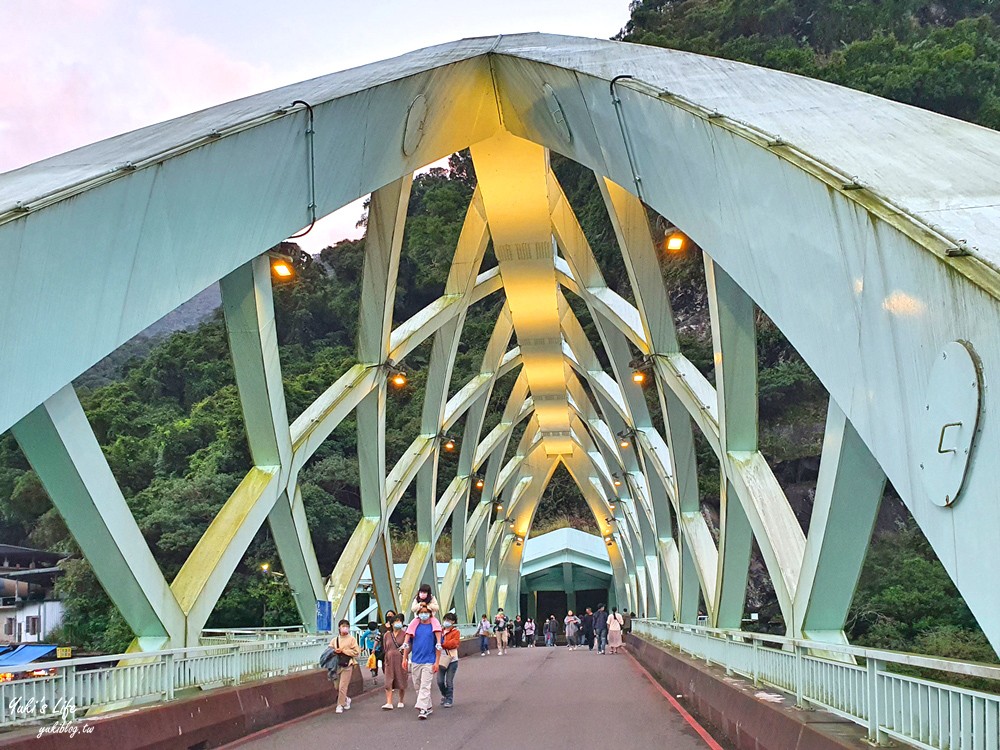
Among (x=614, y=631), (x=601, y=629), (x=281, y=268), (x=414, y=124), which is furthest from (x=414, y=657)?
(x=614, y=631)

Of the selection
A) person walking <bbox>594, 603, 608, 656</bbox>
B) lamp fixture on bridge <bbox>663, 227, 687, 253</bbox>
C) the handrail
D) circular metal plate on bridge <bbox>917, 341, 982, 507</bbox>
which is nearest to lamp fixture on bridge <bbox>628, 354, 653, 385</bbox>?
lamp fixture on bridge <bbox>663, 227, 687, 253</bbox>

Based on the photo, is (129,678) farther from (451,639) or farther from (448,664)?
(448,664)

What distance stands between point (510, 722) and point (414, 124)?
7.07 meters

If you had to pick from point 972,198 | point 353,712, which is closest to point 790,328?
point 972,198

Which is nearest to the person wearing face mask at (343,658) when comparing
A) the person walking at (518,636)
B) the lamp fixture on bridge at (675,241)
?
the lamp fixture on bridge at (675,241)

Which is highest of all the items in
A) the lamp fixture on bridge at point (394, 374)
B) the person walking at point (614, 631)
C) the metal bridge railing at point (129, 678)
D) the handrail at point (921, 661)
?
the lamp fixture on bridge at point (394, 374)

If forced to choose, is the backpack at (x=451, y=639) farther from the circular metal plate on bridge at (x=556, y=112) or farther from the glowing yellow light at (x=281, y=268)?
the circular metal plate on bridge at (x=556, y=112)

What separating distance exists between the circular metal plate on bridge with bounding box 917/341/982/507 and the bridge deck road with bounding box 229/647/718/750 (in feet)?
15.9

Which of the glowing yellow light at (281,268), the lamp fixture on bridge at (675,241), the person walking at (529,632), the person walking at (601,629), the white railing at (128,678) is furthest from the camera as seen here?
the person walking at (529,632)

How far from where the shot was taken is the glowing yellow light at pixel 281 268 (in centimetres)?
1212

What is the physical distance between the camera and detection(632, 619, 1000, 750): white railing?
13.5 feet

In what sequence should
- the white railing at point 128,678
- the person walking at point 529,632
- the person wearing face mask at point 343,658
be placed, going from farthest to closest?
the person walking at point 529,632, the person wearing face mask at point 343,658, the white railing at point 128,678

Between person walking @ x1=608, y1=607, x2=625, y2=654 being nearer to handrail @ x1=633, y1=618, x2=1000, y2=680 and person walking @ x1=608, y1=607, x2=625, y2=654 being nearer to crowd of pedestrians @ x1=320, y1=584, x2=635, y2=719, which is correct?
crowd of pedestrians @ x1=320, y1=584, x2=635, y2=719

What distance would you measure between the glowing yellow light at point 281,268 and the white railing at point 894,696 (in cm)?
700
